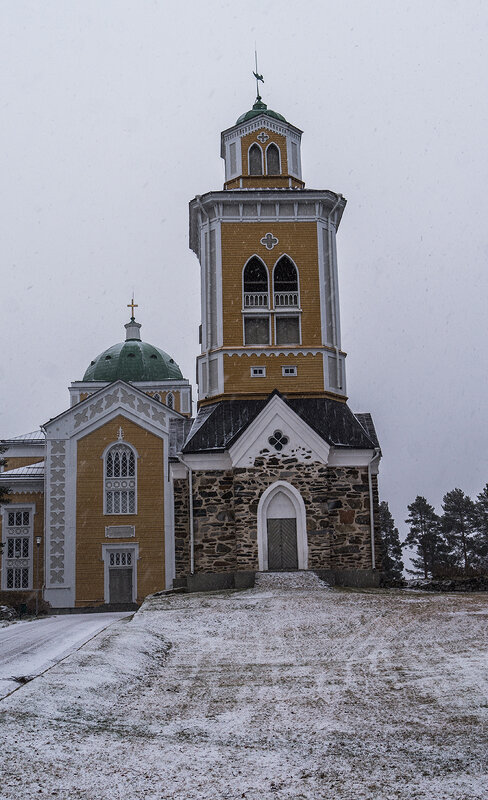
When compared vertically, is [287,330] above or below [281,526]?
above

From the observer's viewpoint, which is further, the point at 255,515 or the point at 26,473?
the point at 26,473

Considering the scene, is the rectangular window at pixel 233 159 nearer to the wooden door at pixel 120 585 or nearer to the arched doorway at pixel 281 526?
the arched doorway at pixel 281 526

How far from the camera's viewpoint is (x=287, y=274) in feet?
84.6

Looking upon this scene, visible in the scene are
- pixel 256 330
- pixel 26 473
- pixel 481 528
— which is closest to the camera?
pixel 256 330

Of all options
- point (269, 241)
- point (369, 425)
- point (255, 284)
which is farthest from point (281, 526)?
point (269, 241)

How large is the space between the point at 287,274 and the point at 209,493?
740 centimetres

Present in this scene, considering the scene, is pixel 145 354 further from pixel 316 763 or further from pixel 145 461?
pixel 316 763

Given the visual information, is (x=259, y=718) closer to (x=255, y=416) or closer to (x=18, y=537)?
(x=255, y=416)

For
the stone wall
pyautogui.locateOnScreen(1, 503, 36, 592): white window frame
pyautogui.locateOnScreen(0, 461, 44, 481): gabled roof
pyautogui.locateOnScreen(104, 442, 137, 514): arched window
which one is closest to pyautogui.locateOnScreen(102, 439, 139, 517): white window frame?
pyautogui.locateOnScreen(104, 442, 137, 514): arched window

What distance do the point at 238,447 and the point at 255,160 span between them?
10.2m

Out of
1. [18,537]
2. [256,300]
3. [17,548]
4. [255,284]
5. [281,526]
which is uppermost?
[255,284]

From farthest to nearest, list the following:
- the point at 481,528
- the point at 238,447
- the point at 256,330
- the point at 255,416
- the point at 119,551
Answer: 1. the point at 481,528
2. the point at 119,551
3. the point at 256,330
4. the point at 255,416
5. the point at 238,447

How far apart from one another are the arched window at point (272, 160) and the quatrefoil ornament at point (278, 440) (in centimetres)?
942

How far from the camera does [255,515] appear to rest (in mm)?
21766
